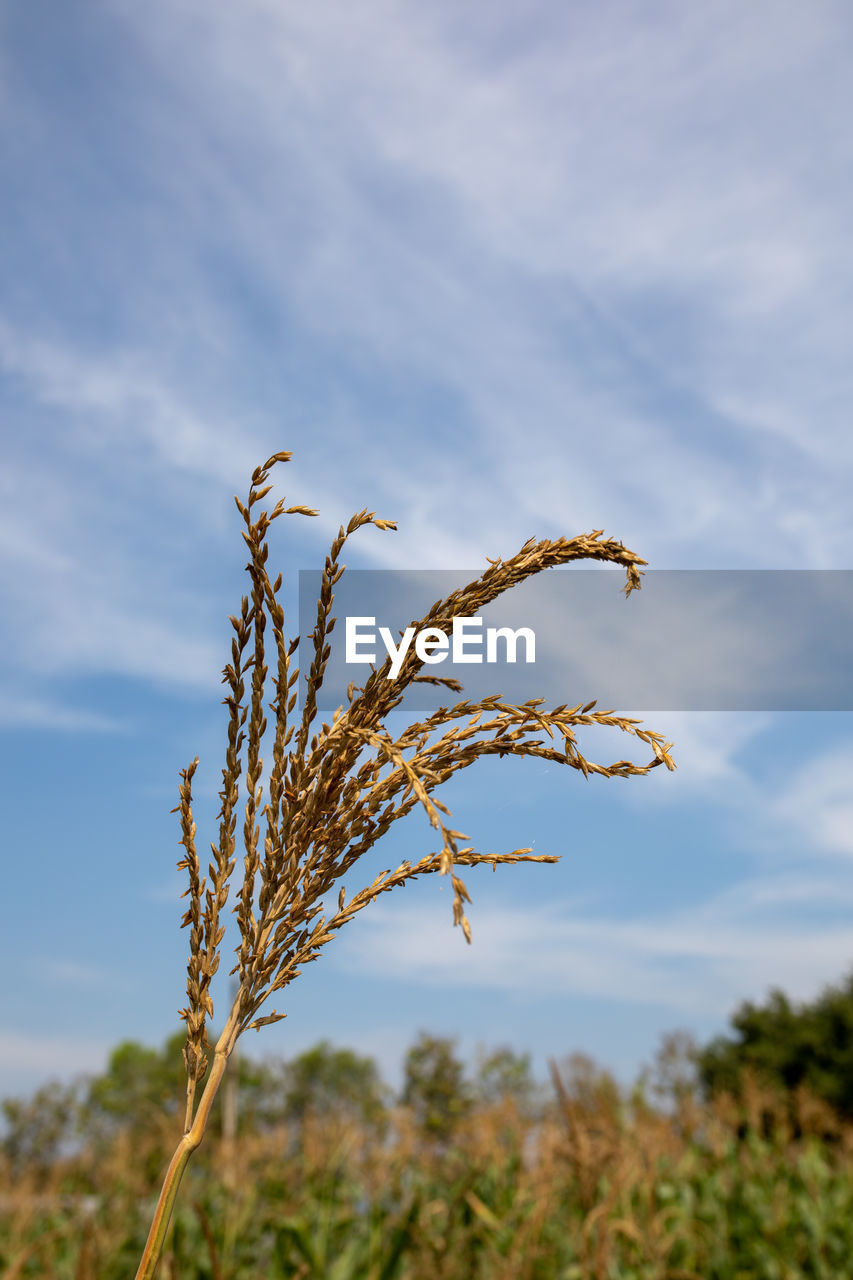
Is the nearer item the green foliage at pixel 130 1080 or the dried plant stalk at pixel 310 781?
the dried plant stalk at pixel 310 781

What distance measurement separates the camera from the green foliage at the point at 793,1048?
44.7 m

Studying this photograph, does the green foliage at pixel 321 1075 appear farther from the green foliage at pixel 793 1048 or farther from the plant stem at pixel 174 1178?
the plant stem at pixel 174 1178

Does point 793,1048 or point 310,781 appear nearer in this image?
point 310,781

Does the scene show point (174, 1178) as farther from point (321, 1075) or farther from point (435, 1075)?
point (321, 1075)

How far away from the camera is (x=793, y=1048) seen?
155 ft

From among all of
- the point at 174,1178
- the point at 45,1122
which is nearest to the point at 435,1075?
the point at 45,1122

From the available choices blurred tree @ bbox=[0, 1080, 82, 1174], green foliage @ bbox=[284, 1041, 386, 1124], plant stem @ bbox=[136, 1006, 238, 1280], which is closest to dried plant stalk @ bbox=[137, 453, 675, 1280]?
plant stem @ bbox=[136, 1006, 238, 1280]

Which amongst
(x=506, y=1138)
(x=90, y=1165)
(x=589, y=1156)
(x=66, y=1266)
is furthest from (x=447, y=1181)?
(x=589, y=1156)

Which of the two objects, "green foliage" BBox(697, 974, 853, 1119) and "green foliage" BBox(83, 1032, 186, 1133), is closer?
"green foliage" BBox(697, 974, 853, 1119)

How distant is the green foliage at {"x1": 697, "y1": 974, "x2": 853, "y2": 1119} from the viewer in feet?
147

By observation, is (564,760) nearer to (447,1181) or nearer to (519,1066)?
(447,1181)

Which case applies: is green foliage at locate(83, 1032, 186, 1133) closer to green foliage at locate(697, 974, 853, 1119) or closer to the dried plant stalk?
green foliage at locate(697, 974, 853, 1119)

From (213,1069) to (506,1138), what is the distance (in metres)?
10.7

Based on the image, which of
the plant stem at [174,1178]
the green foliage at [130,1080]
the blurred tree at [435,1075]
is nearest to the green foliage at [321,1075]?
the green foliage at [130,1080]
